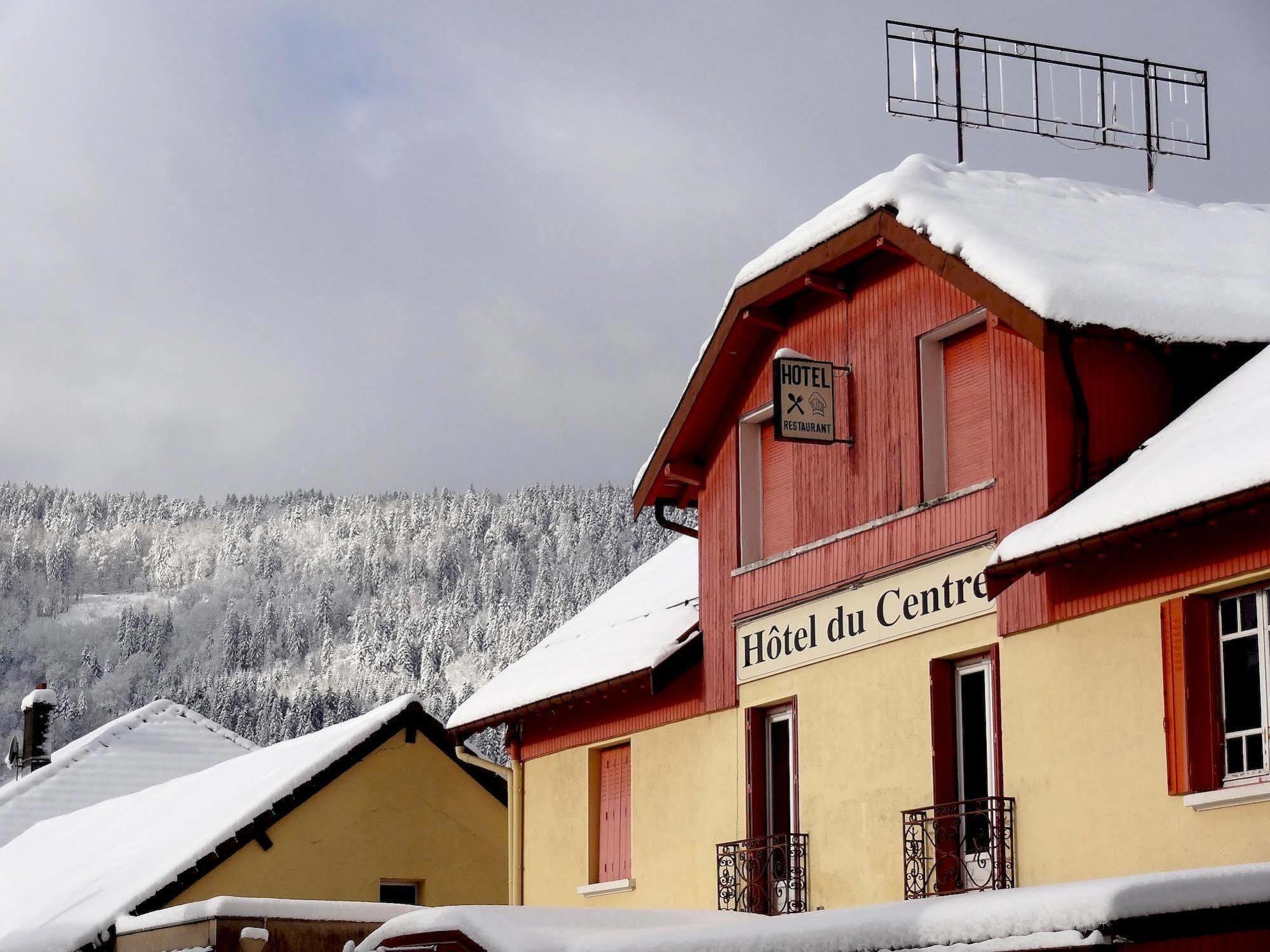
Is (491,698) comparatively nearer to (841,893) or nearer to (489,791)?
(841,893)

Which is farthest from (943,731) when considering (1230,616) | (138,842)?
(138,842)

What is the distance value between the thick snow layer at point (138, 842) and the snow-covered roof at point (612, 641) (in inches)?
243

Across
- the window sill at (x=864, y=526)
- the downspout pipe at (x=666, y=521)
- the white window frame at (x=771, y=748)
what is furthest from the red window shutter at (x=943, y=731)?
the downspout pipe at (x=666, y=521)

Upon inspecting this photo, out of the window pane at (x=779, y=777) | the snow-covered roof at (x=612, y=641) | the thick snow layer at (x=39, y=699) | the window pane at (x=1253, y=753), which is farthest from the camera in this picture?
the thick snow layer at (x=39, y=699)

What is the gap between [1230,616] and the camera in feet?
43.5

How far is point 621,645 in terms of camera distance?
20.6 meters

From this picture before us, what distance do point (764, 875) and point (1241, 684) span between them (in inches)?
225

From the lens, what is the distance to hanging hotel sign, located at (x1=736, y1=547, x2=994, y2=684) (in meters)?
15.5

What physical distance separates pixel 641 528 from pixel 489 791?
531 ft

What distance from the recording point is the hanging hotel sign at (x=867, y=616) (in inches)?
610

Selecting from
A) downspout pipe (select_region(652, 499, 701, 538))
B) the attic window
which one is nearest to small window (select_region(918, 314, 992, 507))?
the attic window

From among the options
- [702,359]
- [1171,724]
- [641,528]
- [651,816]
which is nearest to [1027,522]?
[1171,724]

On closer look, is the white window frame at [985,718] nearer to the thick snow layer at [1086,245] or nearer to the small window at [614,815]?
the thick snow layer at [1086,245]

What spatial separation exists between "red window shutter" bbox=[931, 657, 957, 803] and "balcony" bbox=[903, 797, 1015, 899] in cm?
20
